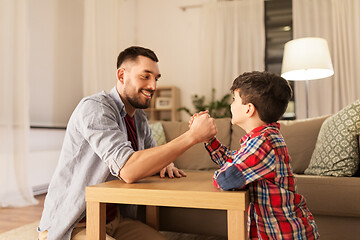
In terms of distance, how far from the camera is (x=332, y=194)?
160 centimetres

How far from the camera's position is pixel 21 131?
2930 millimetres

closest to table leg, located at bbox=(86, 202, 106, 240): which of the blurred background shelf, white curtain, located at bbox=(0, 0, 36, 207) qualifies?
white curtain, located at bbox=(0, 0, 36, 207)

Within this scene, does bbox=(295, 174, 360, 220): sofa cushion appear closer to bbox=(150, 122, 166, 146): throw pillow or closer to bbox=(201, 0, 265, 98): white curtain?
bbox=(150, 122, 166, 146): throw pillow

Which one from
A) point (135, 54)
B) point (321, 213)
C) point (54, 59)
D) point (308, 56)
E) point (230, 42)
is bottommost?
point (321, 213)

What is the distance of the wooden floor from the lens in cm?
223

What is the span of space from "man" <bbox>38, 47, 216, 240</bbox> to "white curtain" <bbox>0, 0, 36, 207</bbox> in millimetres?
1934

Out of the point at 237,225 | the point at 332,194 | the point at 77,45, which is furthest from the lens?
the point at 77,45

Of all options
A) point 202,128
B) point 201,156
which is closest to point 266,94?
point 202,128

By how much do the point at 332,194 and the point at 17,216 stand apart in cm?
222

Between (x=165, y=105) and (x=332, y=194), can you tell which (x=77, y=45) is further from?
(x=332, y=194)

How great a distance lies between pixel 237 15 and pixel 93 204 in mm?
4506

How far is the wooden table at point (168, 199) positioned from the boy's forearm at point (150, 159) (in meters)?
0.03

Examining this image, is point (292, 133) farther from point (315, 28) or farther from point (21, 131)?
point (315, 28)

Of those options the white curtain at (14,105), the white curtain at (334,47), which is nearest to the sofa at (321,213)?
the white curtain at (14,105)
